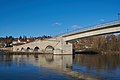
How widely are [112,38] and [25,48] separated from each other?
69.1m

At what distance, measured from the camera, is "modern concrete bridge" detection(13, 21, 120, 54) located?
204ft

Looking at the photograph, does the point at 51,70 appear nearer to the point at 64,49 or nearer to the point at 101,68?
the point at 101,68

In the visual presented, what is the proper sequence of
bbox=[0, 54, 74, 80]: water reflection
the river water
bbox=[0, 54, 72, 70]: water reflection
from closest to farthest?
bbox=[0, 54, 74, 80]: water reflection < the river water < bbox=[0, 54, 72, 70]: water reflection

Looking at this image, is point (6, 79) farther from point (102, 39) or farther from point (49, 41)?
point (102, 39)

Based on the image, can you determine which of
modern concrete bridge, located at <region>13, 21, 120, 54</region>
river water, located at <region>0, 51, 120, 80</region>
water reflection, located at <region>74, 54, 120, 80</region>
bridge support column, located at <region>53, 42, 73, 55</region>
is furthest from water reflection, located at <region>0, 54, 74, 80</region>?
bridge support column, located at <region>53, 42, 73, 55</region>

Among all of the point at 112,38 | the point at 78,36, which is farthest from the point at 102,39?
the point at 78,36

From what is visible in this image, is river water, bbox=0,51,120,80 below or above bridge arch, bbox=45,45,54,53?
below

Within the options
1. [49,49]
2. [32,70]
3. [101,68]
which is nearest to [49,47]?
[49,49]

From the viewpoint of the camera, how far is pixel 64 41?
97.9 metres

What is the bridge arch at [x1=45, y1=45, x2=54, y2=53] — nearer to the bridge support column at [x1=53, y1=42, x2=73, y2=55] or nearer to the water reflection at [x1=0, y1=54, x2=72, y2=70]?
the bridge support column at [x1=53, y1=42, x2=73, y2=55]

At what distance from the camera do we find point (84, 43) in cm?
18475

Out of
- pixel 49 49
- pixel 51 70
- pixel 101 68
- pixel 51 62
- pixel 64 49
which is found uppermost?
pixel 49 49

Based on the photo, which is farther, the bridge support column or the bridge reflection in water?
the bridge support column

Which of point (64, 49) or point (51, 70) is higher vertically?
point (64, 49)
